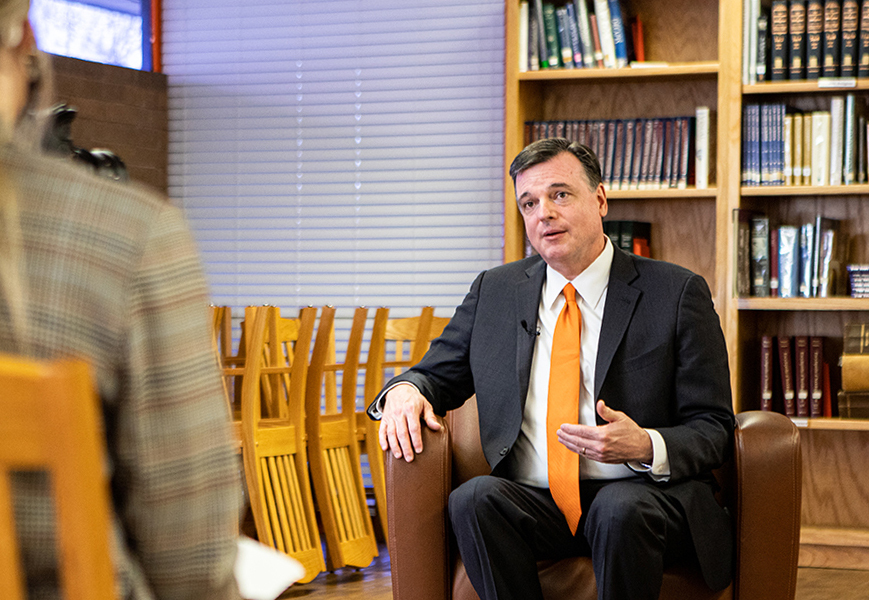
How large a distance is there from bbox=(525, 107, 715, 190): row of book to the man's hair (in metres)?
1.48

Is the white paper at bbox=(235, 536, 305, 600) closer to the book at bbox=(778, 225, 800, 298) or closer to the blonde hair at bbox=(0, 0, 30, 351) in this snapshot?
the blonde hair at bbox=(0, 0, 30, 351)

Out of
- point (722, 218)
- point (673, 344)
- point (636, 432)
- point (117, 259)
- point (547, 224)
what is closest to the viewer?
point (117, 259)

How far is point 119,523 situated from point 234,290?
4.46 m

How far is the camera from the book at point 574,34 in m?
3.71

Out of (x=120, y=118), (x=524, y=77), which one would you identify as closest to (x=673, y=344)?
(x=524, y=77)

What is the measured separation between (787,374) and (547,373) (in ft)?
5.75

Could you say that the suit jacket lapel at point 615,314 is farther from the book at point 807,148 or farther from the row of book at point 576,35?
the row of book at point 576,35

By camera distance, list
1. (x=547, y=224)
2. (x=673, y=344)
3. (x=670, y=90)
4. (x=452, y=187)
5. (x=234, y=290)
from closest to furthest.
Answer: (x=673, y=344)
(x=547, y=224)
(x=670, y=90)
(x=452, y=187)
(x=234, y=290)

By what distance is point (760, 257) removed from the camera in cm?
354

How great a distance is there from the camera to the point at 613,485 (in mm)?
1873

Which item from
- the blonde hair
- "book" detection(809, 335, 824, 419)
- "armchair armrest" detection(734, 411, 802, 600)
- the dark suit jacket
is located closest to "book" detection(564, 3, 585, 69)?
"book" detection(809, 335, 824, 419)

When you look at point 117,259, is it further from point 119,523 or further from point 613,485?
point 613,485

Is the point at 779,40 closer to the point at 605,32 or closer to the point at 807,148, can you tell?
the point at 807,148

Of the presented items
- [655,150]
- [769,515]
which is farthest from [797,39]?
[769,515]
